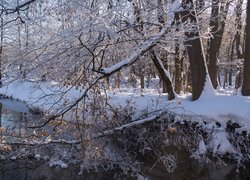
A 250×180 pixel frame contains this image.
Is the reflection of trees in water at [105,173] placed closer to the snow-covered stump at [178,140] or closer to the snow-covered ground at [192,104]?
the snow-covered stump at [178,140]

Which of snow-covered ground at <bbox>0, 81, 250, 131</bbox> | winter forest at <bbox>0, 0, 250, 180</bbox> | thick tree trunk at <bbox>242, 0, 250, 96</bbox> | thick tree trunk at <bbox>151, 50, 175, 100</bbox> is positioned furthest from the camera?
thick tree trunk at <bbox>151, 50, 175, 100</bbox>

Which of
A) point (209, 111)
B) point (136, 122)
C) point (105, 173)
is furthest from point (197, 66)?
point (105, 173)

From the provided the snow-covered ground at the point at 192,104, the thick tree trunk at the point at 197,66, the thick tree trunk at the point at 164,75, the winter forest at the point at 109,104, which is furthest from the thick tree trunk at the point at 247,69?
the thick tree trunk at the point at 164,75

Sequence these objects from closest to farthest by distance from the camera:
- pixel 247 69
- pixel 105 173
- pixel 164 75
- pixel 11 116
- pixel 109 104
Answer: pixel 109 104, pixel 105 173, pixel 247 69, pixel 164 75, pixel 11 116

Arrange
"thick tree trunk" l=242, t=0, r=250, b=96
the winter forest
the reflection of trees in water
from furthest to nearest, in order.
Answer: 1. "thick tree trunk" l=242, t=0, r=250, b=96
2. the reflection of trees in water
3. the winter forest

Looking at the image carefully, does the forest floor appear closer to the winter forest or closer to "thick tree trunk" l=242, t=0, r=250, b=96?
the winter forest

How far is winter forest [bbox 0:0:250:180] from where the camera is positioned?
7.47m

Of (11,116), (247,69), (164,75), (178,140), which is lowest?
(11,116)

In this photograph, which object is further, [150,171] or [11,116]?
[11,116]

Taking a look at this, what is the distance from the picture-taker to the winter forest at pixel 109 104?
7.47 metres

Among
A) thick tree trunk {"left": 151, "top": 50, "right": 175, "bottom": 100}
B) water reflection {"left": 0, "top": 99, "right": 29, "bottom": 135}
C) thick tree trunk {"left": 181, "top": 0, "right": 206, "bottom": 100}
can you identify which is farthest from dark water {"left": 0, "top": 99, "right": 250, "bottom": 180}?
water reflection {"left": 0, "top": 99, "right": 29, "bottom": 135}

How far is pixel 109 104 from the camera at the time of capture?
8.02m

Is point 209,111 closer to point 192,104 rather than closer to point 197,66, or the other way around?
point 192,104

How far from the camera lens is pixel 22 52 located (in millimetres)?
8555
